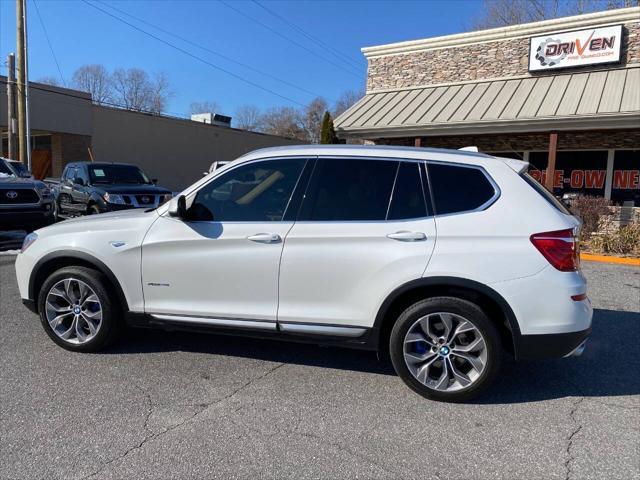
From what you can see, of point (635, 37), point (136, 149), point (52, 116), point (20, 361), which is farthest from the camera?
point (136, 149)

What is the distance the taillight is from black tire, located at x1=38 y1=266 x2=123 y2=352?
3362mm

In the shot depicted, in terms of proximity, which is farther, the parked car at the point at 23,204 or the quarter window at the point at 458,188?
the parked car at the point at 23,204

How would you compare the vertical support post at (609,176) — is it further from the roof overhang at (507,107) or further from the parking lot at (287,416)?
the parking lot at (287,416)

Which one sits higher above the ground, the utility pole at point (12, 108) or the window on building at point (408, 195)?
the utility pole at point (12, 108)

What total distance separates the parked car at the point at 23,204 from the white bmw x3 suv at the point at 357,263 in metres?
6.22

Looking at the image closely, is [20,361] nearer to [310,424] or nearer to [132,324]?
[132,324]

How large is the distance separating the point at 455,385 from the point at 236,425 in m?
1.54

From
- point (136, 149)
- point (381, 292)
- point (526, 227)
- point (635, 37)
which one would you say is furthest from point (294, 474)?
point (136, 149)

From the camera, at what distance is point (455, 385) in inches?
143

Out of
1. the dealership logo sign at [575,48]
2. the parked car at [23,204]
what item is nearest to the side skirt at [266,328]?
the parked car at [23,204]

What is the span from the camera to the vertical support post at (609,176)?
15.7 metres

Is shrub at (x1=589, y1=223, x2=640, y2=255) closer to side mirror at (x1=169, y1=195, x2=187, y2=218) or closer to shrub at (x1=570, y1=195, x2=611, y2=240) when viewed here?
shrub at (x1=570, y1=195, x2=611, y2=240)

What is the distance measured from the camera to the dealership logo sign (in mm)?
14172

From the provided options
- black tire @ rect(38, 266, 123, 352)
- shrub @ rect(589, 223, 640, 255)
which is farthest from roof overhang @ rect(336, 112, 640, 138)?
black tire @ rect(38, 266, 123, 352)
